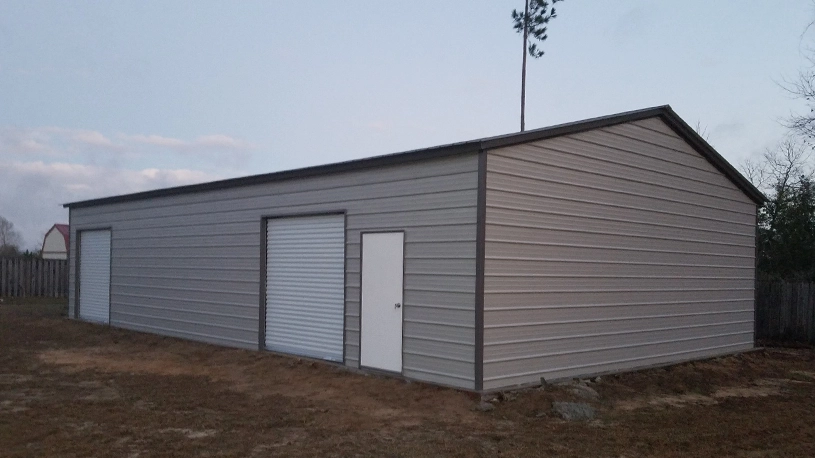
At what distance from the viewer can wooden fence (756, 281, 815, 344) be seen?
53.2ft

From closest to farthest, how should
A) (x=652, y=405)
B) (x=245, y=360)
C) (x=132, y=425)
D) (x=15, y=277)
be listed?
1. (x=132, y=425)
2. (x=652, y=405)
3. (x=245, y=360)
4. (x=15, y=277)

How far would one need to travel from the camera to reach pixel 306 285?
12.1 metres

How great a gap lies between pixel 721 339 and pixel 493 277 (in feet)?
22.8

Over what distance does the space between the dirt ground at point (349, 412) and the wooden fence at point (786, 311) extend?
4.17 metres

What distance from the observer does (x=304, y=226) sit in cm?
1223

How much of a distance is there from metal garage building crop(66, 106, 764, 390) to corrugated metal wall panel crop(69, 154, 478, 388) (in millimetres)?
34

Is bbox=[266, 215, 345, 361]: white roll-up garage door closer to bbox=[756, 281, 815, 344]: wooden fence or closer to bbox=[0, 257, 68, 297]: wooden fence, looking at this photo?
bbox=[756, 281, 815, 344]: wooden fence

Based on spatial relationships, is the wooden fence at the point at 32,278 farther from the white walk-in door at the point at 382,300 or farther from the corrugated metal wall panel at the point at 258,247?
the white walk-in door at the point at 382,300

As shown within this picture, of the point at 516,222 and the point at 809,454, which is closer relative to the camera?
the point at 809,454

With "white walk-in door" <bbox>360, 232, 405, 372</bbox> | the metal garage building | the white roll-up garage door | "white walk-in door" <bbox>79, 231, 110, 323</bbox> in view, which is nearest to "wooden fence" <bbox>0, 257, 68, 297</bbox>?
"white walk-in door" <bbox>79, 231, 110, 323</bbox>

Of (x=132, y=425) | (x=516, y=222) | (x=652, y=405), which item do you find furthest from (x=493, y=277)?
(x=132, y=425)

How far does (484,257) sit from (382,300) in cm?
200

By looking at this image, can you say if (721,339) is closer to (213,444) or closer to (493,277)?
(493,277)

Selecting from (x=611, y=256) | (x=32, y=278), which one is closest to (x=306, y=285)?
(x=611, y=256)
